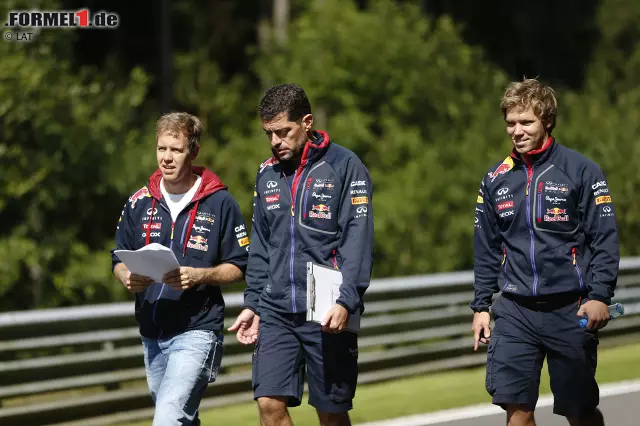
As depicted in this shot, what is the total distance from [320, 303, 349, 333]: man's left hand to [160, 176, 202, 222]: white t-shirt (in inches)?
39.2

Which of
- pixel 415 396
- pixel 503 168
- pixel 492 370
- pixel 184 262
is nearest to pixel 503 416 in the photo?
pixel 415 396

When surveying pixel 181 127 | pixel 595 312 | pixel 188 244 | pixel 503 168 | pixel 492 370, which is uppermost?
pixel 181 127

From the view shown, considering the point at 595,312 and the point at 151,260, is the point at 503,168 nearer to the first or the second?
the point at 595,312

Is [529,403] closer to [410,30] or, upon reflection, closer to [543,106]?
[543,106]

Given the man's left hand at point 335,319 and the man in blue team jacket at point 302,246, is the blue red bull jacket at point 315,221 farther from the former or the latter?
the man's left hand at point 335,319

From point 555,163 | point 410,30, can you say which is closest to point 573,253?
point 555,163

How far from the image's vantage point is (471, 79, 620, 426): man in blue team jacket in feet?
20.6

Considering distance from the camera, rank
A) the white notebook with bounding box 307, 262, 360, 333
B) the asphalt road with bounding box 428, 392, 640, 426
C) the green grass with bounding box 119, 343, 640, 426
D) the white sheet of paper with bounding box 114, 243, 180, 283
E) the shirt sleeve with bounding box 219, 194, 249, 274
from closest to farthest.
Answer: the white sheet of paper with bounding box 114, 243, 180, 283, the white notebook with bounding box 307, 262, 360, 333, the shirt sleeve with bounding box 219, 194, 249, 274, the asphalt road with bounding box 428, 392, 640, 426, the green grass with bounding box 119, 343, 640, 426

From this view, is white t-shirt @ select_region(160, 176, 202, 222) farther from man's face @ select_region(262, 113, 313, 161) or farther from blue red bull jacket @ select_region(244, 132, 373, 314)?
man's face @ select_region(262, 113, 313, 161)

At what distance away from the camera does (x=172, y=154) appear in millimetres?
6266

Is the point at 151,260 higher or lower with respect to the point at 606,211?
lower

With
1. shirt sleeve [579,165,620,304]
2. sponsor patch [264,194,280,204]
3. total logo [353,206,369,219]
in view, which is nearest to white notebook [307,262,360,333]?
total logo [353,206,369,219]

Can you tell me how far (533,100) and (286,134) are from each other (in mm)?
1266

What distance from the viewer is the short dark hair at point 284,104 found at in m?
6.12
